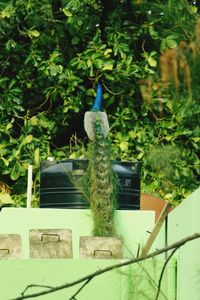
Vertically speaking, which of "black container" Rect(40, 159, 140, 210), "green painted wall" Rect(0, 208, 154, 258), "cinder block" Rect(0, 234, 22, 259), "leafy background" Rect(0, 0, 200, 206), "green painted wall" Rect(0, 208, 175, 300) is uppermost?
"leafy background" Rect(0, 0, 200, 206)

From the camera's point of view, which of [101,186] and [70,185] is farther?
[70,185]

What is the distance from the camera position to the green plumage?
12.6 ft

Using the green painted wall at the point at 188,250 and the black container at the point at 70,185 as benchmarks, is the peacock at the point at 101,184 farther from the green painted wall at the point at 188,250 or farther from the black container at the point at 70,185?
the green painted wall at the point at 188,250

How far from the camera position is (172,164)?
6082 millimetres

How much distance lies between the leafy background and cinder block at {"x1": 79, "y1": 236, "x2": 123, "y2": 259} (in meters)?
2.65

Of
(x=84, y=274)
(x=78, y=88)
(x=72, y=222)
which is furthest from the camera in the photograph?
(x=78, y=88)

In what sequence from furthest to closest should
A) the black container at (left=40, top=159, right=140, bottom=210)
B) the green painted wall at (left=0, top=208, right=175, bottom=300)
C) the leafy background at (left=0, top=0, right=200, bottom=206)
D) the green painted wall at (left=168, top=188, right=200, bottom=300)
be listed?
the leafy background at (left=0, top=0, right=200, bottom=206) → the black container at (left=40, top=159, right=140, bottom=210) → the green painted wall at (left=0, top=208, right=175, bottom=300) → the green painted wall at (left=168, top=188, right=200, bottom=300)

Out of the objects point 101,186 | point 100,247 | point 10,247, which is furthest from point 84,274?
point 101,186

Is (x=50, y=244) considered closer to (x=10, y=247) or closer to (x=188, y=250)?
(x=10, y=247)

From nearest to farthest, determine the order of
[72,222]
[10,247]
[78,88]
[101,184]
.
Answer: [10,247] → [101,184] → [72,222] → [78,88]

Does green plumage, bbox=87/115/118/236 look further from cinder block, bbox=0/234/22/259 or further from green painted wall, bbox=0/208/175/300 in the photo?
cinder block, bbox=0/234/22/259

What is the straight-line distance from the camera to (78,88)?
6582 millimetres

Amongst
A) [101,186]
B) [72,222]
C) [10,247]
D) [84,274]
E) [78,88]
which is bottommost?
[84,274]

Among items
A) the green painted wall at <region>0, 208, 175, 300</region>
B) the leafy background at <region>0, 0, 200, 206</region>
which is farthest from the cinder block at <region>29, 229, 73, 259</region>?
the leafy background at <region>0, 0, 200, 206</region>
